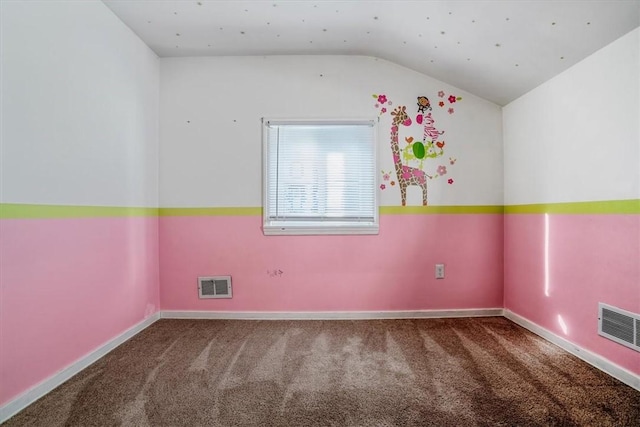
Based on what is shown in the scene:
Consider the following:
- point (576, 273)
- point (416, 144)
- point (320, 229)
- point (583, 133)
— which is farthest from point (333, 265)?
point (583, 133)

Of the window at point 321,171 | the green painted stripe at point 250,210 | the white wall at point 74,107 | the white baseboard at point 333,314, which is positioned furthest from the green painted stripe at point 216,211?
the white baseboard at point 333,314

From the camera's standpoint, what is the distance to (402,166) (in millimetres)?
2645

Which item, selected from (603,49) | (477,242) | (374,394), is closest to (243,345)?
(374,394)

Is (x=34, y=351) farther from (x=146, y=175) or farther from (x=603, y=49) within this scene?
(x=603, y=49)

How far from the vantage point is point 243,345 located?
2.12 meters

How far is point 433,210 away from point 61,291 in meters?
2.75

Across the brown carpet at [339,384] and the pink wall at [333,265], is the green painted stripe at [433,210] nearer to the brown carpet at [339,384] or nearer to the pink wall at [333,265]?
the pink wall at [333,265]

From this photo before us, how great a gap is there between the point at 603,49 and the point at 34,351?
143 inches

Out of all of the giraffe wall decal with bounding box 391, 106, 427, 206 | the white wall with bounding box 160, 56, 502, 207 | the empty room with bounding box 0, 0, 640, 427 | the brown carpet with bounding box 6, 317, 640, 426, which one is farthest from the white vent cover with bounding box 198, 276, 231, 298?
the giraffe wall decal with bounding box 391, 106, 427, 206

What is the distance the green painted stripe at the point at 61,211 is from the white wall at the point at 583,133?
3197mm

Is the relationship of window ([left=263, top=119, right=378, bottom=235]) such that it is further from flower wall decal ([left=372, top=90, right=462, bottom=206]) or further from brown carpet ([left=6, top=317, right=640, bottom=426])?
brown carpet ([left=6, top=317, right=640, bottom=426])

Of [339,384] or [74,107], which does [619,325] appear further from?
[74,107]

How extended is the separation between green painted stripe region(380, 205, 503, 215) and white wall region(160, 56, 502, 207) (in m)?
0.05

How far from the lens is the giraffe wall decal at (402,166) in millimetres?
2643
